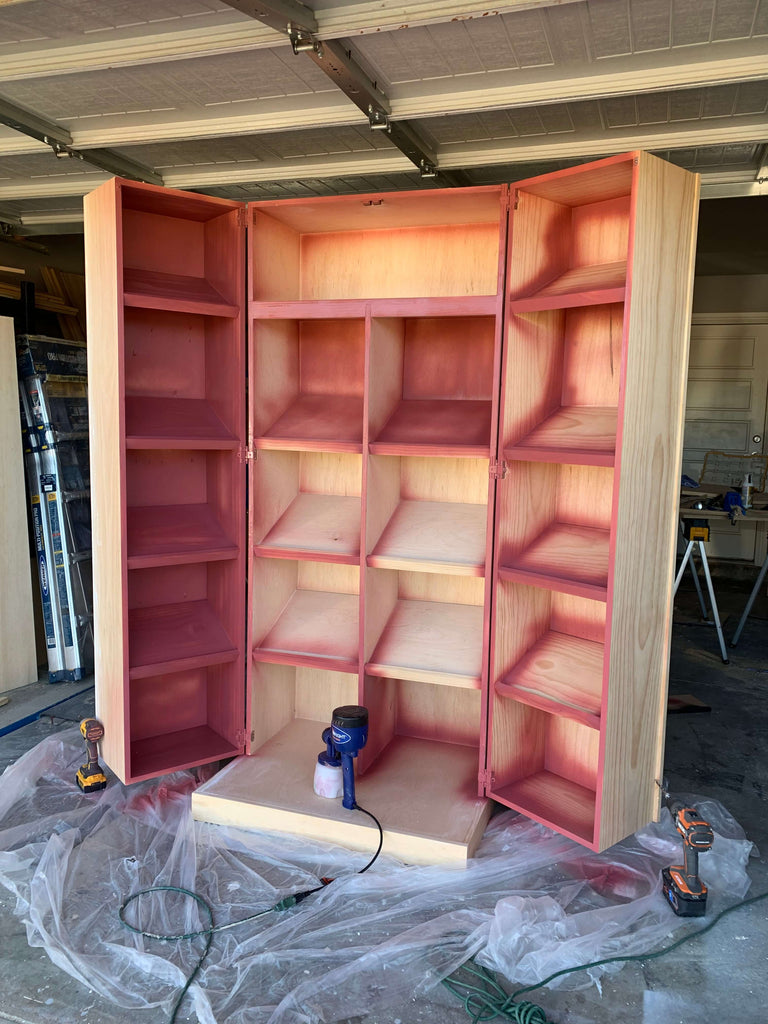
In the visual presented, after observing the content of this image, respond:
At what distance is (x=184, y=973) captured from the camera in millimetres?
1938

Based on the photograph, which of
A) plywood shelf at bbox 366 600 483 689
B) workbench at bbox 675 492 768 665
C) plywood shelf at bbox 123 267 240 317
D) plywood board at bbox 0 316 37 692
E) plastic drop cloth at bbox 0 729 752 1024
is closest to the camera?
plastic drop cloth at bbox 0 729 752 1024

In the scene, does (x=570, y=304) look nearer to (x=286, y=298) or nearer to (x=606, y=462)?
(x=606, y=462)

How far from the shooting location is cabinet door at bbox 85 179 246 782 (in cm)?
257

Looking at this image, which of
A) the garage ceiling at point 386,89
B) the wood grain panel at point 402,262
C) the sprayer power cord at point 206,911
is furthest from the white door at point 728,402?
the sprayer power cord at point 206,911

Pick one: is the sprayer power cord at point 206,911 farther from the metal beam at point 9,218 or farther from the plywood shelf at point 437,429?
the metal beam at point 9,218

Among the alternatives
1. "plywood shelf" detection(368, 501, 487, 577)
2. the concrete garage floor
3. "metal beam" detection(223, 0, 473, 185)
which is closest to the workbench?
the concrete garage floor

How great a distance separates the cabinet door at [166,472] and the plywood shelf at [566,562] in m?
1.05

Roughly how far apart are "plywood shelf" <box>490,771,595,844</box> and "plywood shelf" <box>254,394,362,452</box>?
131cm

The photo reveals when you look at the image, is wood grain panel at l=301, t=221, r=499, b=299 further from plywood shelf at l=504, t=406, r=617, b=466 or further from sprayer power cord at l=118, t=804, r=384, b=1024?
sprayer power cord at l=118, t=804, r=384, b=1024

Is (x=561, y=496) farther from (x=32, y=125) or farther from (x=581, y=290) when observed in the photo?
(x=32, y=125)

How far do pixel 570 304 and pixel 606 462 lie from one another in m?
0.49

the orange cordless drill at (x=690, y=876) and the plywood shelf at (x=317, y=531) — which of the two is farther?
the plywood shelf at (x=317, y=531)

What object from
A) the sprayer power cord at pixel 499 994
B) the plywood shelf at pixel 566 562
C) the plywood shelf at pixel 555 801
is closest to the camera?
the sprayer power cord at pixel 499 994

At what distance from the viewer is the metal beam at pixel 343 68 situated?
1970mm
